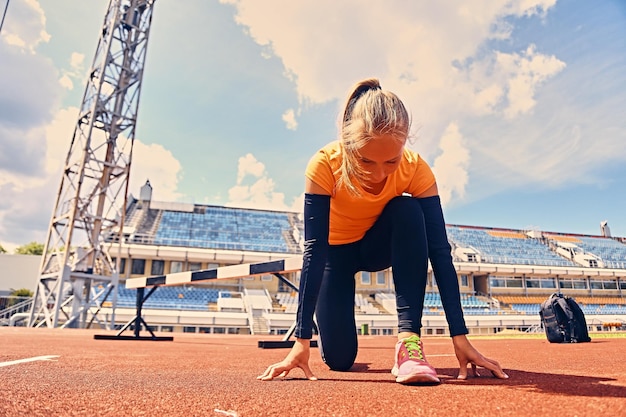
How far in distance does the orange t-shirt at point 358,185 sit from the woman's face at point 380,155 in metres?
0.13

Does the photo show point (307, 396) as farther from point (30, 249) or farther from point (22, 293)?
point (30, 249)

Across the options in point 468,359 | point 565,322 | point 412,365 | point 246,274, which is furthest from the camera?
point 565,322

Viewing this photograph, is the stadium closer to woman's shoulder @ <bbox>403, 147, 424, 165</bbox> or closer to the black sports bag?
the black sports bag

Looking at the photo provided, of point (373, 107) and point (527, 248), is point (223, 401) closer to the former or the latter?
point (373, 107)

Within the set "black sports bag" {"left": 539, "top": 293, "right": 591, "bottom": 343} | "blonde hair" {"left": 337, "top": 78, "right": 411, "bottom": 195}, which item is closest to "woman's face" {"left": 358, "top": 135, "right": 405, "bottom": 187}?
"blonde hair" {"left": 337, "top": 78, "right": 411, "bottom": 195}

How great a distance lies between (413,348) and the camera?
4.12 ft

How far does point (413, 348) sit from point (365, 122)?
0.68 m

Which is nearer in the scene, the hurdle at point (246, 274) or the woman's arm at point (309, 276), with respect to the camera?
the woman's arm at point (309, 276)

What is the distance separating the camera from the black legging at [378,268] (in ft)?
4.58

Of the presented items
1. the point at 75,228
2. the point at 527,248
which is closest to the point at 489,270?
the point at 527,248

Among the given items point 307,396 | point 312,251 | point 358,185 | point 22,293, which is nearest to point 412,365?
point 307,396

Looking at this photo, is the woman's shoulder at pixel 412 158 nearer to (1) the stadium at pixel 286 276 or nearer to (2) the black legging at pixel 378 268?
(2) the black legging at pixel 378 268

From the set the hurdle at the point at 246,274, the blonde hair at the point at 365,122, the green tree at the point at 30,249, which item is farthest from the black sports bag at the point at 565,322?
the green tree at the point at 30,249

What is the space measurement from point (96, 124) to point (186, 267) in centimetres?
789
